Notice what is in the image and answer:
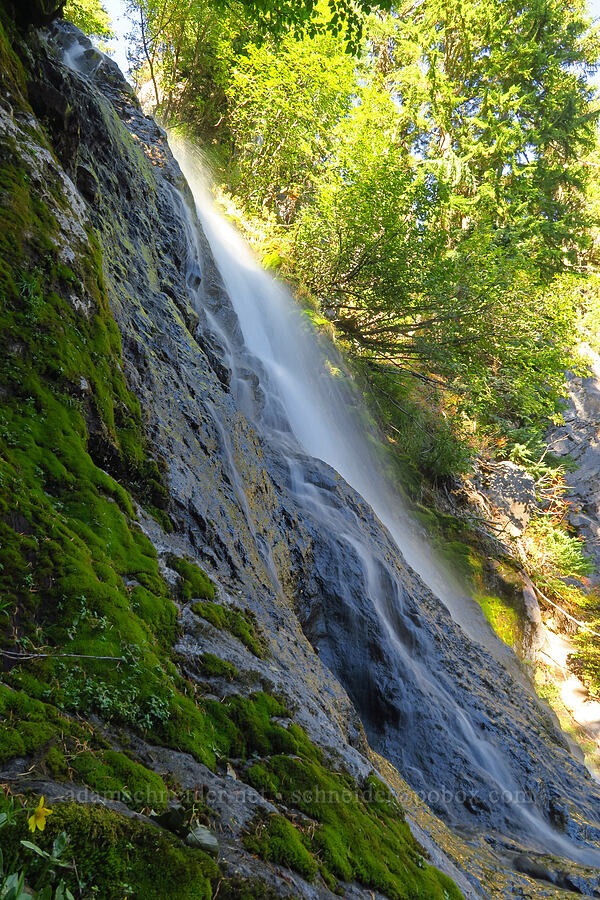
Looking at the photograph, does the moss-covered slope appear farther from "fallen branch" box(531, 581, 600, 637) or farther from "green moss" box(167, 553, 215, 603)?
"fallen branch" box(531, 581, 600, 637)

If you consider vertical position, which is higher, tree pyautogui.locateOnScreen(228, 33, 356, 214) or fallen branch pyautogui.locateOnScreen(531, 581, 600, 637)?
tree pyautogui.locateOnScreen(228, 33, 356, 214)

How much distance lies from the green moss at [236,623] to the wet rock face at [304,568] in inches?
7.2

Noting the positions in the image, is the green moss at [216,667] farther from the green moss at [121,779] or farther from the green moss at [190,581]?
the green moss at [121,779]

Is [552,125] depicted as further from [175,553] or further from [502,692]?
[175,553]

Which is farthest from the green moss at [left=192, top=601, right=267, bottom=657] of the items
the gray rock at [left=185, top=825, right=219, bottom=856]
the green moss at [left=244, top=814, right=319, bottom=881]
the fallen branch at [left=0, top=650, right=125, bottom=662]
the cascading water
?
the cascading water

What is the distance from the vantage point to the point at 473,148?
18828 mm

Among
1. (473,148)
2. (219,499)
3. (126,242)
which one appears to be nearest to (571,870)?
(219,499)

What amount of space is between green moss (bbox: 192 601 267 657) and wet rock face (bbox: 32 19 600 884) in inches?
7.2

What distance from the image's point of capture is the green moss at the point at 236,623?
11.1 feet

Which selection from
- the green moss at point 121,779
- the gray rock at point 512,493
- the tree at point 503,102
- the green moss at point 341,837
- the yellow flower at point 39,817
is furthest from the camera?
the tree at point 503,102

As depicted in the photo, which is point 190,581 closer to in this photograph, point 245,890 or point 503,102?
point 245,890

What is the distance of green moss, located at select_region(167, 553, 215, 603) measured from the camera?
342cm

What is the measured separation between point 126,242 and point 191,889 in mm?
5768

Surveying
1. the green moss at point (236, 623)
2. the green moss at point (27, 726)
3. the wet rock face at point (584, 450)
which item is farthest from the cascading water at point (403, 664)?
the wet rock face at point (584, 450)
